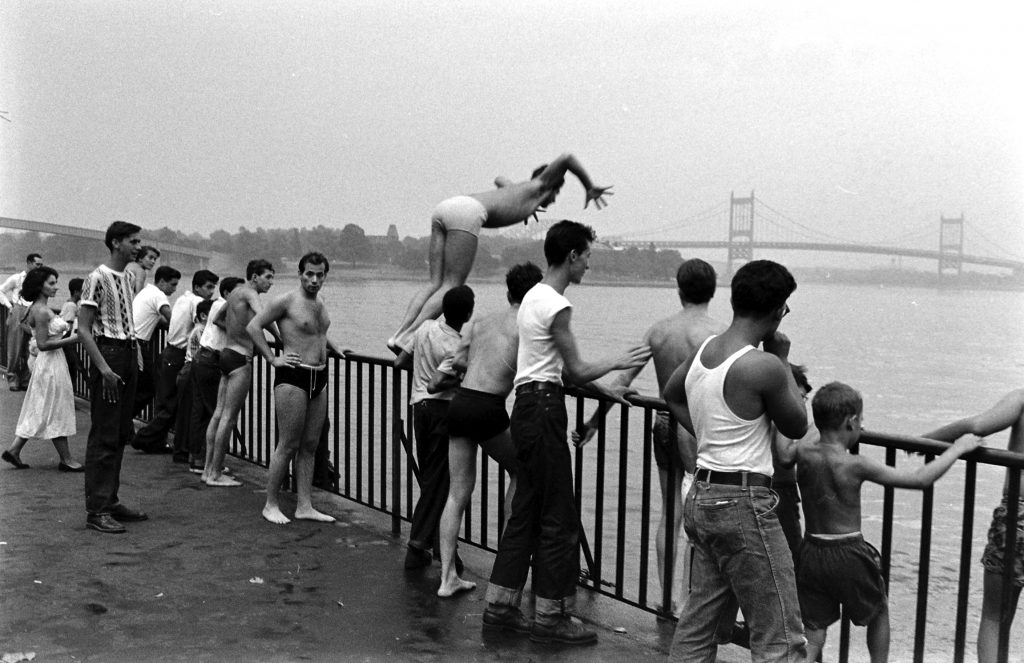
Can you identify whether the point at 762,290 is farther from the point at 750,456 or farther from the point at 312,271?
the point at 312,271

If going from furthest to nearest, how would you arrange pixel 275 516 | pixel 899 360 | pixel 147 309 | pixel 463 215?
pixel 899 360, pixel 147 309, pixel 275 516, pixel 463 215

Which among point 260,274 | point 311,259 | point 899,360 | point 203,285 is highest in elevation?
point 311,259

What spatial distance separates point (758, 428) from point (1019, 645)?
7.53m

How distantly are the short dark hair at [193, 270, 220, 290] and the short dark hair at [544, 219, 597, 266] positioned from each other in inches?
207

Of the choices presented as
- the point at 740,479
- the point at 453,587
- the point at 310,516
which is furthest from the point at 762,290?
the point at 310,516

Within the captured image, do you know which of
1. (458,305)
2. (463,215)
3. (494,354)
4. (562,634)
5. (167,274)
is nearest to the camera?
(562,634)

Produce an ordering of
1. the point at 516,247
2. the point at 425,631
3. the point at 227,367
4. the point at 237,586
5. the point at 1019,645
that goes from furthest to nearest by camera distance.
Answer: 1. the point at 516,247
2. the point at 1019,645
3. the point at 227,367
4. the point at 237,586
5. the point at 425,631

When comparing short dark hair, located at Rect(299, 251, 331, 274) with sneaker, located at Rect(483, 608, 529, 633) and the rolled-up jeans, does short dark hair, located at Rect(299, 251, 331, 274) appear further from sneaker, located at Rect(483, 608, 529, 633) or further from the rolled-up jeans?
the rolled-up jeans

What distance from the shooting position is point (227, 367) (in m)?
7.84

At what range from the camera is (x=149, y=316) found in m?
9.56

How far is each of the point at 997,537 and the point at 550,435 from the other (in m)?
1.84

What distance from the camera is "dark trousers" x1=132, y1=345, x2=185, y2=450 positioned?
905cm

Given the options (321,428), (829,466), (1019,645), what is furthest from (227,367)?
(1019,645)

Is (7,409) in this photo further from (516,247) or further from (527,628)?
(516,247)
